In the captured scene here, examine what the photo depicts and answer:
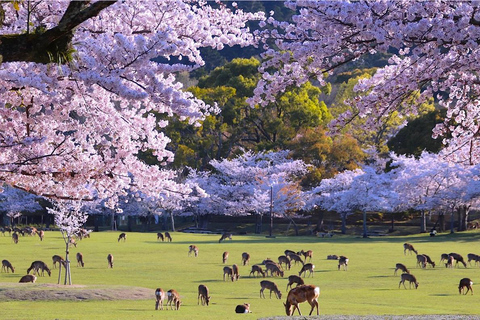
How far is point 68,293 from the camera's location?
69.6ft

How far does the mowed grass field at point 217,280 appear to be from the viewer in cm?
1888

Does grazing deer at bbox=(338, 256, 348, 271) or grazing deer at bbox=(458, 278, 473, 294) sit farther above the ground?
grazing deer at bbox=(338, 256, 348, 271)

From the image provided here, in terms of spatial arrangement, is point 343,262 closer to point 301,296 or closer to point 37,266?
point 37,266

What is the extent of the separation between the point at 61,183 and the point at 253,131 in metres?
65.6

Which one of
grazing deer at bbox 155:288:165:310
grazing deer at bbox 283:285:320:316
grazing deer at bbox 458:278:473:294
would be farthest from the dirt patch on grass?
grazing deer at bbox 458:278:473:294

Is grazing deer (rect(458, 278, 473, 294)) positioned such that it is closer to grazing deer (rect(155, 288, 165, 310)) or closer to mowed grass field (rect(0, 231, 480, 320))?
mowed grass field (rect(0, 231, 480, 320))

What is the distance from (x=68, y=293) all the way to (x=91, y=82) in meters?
14.3

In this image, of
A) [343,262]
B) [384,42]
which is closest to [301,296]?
[384,42]

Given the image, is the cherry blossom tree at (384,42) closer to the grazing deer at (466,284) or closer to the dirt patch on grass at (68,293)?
the dirt patch on grass at (68,293)

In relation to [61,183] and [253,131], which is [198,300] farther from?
[253,131]

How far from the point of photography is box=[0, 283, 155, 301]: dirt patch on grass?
2084 centimetres

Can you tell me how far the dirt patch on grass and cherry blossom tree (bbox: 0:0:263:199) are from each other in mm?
7763

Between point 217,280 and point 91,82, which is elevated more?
point 91,82

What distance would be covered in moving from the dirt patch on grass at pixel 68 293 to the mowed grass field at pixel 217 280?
3cm
